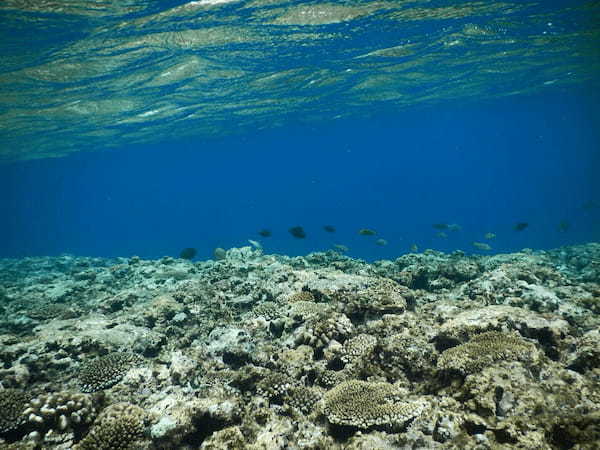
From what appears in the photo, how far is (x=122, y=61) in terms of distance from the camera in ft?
60.4

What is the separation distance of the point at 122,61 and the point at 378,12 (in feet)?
44.7

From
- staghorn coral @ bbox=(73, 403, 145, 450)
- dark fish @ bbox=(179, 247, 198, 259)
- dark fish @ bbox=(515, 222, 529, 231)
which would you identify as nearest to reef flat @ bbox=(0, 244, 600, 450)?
staghorn coral @ bbox=(73, 403, 145, 450)

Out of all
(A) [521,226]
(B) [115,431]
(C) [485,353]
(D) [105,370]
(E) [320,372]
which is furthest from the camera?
(A) [521,226]

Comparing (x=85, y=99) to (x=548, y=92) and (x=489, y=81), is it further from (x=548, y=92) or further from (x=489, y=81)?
(x=548, y=92)

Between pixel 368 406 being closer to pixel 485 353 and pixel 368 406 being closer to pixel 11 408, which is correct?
pixel 485 353

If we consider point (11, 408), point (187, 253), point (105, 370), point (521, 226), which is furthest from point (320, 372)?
point (521, 226)

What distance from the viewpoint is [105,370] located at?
5.98 meters

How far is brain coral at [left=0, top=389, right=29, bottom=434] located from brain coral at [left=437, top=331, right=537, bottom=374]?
593 centimetres

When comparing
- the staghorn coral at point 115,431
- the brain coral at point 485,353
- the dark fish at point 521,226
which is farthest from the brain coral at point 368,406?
the dark fish at point 521,226

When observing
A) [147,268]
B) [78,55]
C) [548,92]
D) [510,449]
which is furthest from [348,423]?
[548,92]

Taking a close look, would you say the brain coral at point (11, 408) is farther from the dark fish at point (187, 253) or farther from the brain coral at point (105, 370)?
the dark fish at point (187, 253)

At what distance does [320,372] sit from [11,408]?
176 inches

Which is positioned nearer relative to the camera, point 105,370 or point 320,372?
point 320,372

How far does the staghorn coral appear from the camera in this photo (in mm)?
4176
